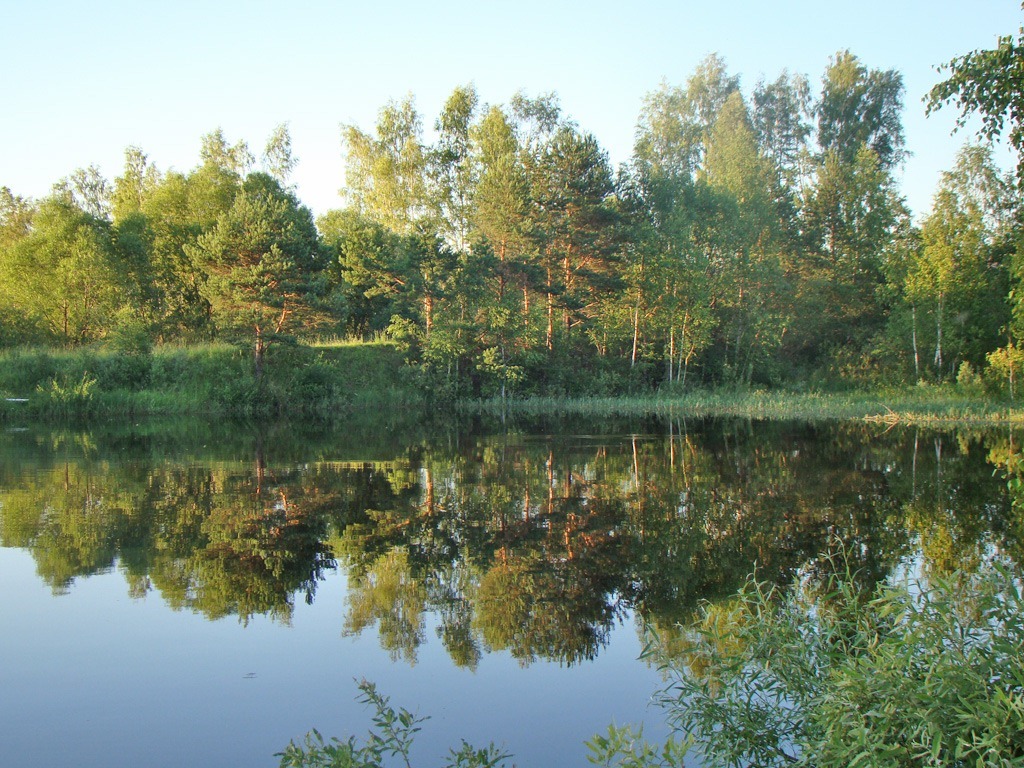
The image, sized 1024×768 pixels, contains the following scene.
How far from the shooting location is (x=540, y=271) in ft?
114

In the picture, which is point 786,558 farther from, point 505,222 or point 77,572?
point 505,222

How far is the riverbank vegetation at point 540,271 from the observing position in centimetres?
3089

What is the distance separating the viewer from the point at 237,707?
5262mm

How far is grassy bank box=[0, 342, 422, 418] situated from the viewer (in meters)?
28.5

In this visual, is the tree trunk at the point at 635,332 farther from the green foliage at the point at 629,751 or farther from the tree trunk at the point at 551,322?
the green foliage at the point at 629,751

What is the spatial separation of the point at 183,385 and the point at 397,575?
83.7ft

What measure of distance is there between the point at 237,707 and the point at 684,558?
4.71 m

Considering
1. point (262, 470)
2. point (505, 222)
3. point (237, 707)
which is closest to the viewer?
point (237, 707)

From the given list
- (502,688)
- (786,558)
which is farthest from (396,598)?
(786,558)

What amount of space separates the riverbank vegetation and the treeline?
11 cm

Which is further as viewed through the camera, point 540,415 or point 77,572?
point 540,415

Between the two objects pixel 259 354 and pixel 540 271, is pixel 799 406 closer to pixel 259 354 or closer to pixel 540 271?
pixel 540 271

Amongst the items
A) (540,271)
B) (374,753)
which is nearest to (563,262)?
(540,271)

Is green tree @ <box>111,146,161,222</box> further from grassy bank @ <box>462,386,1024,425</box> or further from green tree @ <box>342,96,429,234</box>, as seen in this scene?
grassy bank @ <box>462,386,1024,425</box>
